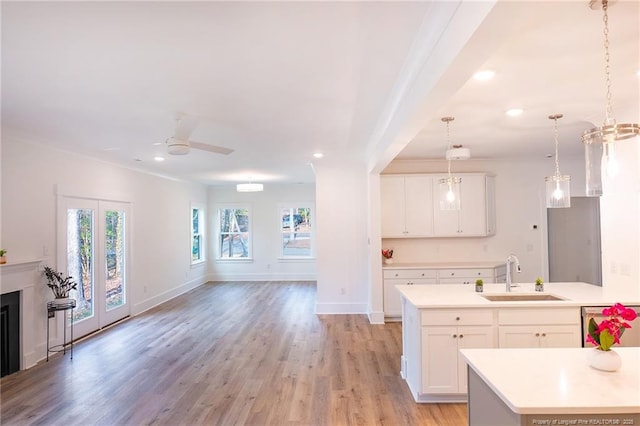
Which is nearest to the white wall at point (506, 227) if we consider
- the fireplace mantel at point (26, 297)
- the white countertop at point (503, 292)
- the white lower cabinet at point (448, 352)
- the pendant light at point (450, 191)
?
the white countertop at point (503, 292)

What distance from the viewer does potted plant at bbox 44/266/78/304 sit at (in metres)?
4.36

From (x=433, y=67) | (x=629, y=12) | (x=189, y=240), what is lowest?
(x=189, y=240)

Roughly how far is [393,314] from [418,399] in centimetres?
261

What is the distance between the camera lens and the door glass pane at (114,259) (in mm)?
5730

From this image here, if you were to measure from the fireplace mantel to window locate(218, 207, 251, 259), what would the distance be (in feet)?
19.3

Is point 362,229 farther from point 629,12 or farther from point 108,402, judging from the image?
point 629,12

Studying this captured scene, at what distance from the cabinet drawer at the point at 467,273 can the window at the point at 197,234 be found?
6.18m

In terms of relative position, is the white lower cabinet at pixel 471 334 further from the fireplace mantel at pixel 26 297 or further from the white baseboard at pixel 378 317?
the fireplace mantel at pixel 26 297

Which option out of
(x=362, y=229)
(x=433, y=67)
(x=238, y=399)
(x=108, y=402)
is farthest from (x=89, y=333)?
(x=433, y=67)

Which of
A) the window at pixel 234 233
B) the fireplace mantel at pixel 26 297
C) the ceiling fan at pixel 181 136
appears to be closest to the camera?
the ceiling fan at pixel 181 136

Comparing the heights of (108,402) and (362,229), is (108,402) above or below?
below

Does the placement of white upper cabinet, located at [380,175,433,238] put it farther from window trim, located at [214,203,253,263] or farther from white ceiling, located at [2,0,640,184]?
window trim, located at [214,203,253,263]

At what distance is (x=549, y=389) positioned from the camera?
5.27ft

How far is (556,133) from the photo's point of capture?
14.3ft
